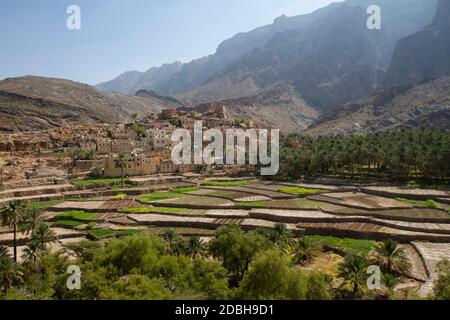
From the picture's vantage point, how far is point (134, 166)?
281ft

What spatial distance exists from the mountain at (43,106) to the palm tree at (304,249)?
413 ft

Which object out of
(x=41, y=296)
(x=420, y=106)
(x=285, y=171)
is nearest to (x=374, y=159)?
(x=285, y=171)

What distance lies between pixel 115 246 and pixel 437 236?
31.1 m

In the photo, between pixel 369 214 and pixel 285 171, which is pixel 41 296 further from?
pixel 285 171

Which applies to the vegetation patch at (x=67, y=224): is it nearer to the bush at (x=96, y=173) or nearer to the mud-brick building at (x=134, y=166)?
the bush at (x=96, y=173)

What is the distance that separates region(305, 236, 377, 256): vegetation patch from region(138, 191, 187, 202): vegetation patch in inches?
1131

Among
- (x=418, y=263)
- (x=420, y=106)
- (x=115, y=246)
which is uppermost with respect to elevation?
(x=420, y=106)

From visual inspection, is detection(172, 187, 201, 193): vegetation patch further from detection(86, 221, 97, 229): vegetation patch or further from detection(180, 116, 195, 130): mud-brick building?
detection(180, 116, 195, 130): mud-brick building

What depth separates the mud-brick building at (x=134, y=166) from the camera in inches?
3243

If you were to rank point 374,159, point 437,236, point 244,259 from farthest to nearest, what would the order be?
point 374,159, point 437,236, point 244,259

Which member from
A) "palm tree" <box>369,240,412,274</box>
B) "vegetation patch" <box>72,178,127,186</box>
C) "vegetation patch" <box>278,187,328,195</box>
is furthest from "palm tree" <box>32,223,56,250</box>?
"vegetation patch" <box>278,187,328,195</box>

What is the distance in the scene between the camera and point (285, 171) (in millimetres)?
82438

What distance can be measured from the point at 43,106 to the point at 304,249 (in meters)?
152
